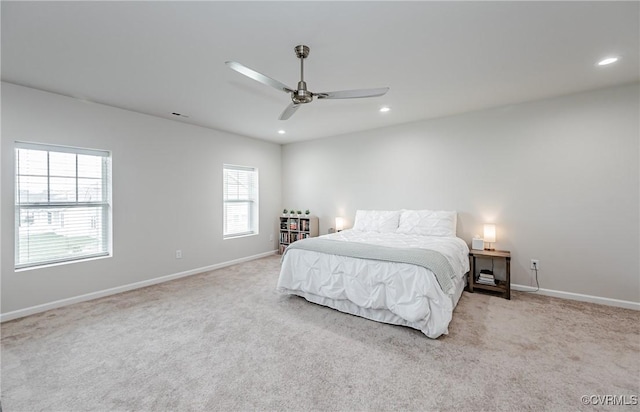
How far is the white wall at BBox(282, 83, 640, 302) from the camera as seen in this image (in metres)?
3.00

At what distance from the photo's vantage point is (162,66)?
8.13ft

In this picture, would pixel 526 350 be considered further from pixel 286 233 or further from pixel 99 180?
pixel 99 180

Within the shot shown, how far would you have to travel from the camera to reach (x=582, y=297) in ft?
10.5

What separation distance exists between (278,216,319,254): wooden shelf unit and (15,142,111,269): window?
9.84 ft

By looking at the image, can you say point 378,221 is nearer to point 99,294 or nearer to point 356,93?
point 356,93

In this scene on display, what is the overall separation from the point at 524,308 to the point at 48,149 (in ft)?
18.7

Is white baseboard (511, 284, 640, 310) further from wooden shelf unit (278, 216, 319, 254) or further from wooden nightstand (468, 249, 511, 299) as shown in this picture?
wooden shelf unit (278, 216, 319, 254)

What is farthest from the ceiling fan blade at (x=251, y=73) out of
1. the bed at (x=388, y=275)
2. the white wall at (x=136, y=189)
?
the white wall at (x=136, y=189)

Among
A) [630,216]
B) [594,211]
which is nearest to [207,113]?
[594,211]

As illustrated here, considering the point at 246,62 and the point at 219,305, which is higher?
the point at 246,62

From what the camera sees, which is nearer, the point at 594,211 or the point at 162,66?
the point at 162,66

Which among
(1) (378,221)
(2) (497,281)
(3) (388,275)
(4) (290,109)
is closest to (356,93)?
(4) (290,109)

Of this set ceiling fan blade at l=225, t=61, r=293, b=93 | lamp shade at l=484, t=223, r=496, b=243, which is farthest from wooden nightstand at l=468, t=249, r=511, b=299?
ceiling fan blade at l=225, t=61, r=293, b=93

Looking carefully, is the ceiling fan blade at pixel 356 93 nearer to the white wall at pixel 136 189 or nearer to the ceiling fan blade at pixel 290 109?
the ceiling fan blade at pixel 290 109
